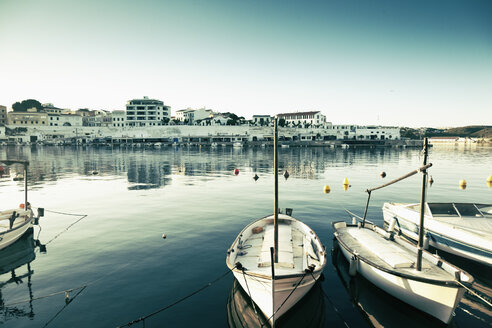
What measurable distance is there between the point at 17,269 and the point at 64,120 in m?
194

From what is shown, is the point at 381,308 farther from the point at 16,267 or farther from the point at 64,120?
the point at 64,120

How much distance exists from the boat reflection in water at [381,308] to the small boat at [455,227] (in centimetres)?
604

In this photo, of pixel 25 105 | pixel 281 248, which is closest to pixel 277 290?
pixel 281 248

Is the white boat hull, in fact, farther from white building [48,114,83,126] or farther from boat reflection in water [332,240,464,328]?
white building [48,114,83,126]

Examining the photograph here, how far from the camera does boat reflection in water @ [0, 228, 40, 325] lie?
36.2 ft

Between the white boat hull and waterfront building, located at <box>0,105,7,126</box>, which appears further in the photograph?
waterfront building, located at <box>0,105,7,126</box>

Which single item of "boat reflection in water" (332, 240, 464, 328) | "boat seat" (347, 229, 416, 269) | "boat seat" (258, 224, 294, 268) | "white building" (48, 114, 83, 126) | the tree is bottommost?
"boat reflection in water" (332, 240, 464, 328)

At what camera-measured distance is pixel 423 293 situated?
10.2 meters

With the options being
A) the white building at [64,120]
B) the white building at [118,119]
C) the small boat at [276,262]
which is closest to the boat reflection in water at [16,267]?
the small boat at [276,262]

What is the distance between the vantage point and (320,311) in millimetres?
11305

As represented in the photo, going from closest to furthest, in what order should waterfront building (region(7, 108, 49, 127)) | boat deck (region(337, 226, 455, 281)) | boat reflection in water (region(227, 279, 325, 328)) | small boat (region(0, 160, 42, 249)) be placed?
boat reflection in water (region(227, 279, 325, 328)) < boat deck (region(337, 226, 455, 281)) < small boat (region(0, 160, 42, 249)) < waterfront building (region(7, 108, 49, 127))

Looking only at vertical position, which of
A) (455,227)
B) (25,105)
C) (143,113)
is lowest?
(455,227)

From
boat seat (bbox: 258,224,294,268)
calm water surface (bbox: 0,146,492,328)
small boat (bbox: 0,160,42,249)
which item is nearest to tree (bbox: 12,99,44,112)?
calm water surface (bbox: 0,146,492,328)

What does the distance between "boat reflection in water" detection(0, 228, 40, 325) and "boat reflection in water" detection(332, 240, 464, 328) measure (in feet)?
46.5
